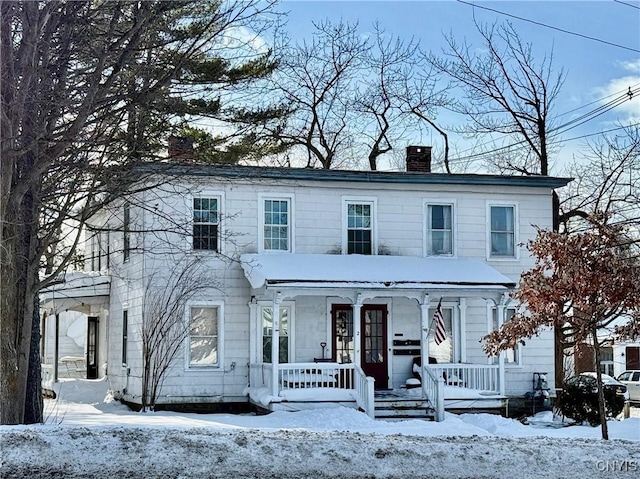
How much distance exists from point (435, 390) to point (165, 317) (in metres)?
6.43

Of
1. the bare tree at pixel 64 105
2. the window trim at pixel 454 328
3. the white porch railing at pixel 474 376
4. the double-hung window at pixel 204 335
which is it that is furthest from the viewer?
the window trim at pixel 454 328

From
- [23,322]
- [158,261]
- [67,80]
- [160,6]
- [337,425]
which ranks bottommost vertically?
[337,425]

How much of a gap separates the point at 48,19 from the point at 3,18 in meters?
0.52

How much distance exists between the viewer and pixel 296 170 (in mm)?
21531

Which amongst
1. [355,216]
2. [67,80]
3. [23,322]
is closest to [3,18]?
[67,80]

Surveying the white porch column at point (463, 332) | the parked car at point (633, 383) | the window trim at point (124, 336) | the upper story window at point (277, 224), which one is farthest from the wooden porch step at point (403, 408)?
the parked car at point (633, 383)

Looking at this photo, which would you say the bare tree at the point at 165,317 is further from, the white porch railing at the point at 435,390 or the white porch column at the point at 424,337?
the white porch railing at the point at 435,390

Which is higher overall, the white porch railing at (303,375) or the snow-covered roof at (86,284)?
the snow-covered roof at (86,284)

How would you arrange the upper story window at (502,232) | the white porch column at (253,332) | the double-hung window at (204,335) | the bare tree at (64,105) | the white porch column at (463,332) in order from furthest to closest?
the upper story window at (502,232) < the white porch column at (463,332) < the white porch column at (253,332) < the double-hung window at (204,335) < the bare tree at (64,105)

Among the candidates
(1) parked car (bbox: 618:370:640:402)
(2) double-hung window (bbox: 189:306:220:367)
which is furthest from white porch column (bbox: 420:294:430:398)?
(1) parked car (bbox: 618:370:640:402)

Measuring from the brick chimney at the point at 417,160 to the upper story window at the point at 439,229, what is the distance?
3.90 feet

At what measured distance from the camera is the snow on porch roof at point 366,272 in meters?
19.9

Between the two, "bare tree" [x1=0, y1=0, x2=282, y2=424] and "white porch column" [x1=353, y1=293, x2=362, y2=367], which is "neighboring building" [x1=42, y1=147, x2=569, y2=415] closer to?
"white porch column" [x1=353, y1=293, x2=362, y2=367]

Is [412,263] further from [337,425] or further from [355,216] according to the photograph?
[337,425]
